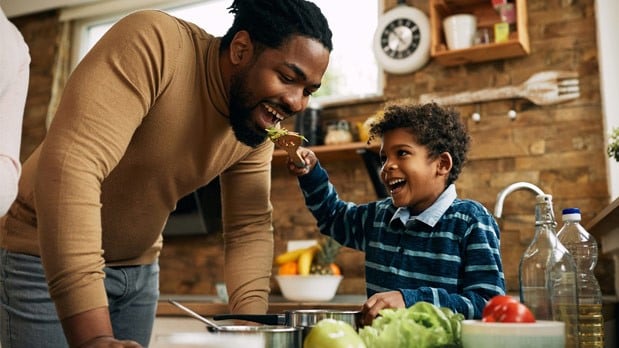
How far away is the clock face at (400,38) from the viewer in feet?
9.93

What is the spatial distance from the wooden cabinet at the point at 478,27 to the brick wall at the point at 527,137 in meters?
0.07

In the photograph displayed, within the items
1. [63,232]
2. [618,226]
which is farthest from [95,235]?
[618,226]

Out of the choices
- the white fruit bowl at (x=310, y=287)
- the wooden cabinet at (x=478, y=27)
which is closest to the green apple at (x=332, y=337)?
the white fruit bowl at (x=310, y=287)

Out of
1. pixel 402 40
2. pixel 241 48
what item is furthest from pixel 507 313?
pixel 402 40

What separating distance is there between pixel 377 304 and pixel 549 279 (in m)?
0.34

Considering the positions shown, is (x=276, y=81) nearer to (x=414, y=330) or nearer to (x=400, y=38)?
(x=414, y=330)

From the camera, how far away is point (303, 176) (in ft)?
5.71

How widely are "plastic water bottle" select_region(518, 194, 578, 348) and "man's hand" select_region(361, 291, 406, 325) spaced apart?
226 millimetres

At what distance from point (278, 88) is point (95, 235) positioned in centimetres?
44

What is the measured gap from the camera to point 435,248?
4.99 feet

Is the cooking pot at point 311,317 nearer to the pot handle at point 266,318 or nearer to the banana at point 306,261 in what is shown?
the pot handle at point 266,318

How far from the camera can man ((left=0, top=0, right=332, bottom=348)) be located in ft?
3.07

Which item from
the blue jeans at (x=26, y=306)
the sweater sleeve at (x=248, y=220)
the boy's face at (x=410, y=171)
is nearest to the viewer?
the blue jeans at (x=26, y=306)

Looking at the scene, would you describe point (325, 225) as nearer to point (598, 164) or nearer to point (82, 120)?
point (82, 120)
